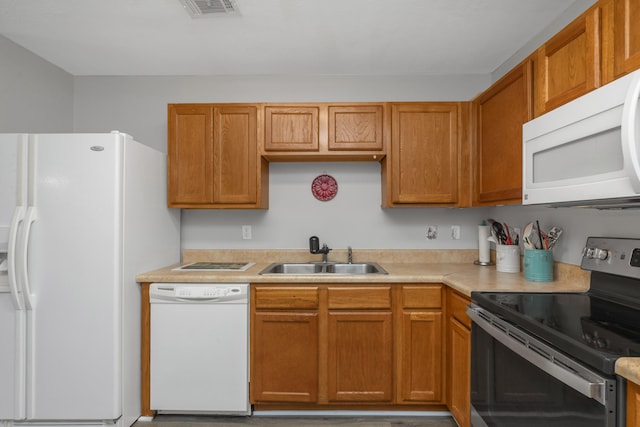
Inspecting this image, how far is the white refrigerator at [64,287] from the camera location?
201cm

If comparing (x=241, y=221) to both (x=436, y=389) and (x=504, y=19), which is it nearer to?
(x=436, y=389)

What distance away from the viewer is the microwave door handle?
1024 mm

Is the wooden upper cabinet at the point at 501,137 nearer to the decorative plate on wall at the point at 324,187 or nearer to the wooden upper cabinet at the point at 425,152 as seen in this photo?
the wooden upper cabinet at the point at 425,152

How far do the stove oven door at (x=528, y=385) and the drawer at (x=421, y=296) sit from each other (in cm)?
45

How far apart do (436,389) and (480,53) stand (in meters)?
2.29

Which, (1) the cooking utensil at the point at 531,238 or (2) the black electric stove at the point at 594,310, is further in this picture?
(1) the cooking utensil at the point at 531,238

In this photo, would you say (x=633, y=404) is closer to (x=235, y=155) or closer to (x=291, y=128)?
(x=291, y=128)

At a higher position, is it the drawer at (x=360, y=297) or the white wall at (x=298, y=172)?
the white wall at (x=298, y=172)

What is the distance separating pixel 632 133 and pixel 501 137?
113cm

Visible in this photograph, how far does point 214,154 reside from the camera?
2.60 m

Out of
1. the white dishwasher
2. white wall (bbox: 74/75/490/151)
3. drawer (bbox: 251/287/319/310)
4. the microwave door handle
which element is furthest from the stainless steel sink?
the microwave door handle

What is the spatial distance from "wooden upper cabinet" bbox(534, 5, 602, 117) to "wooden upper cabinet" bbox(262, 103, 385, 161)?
1076 millimetres

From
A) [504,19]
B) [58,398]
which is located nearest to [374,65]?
[504,19]

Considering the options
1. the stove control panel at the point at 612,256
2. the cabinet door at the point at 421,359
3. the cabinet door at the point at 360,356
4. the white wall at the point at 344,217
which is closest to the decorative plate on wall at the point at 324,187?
the white wall at the point at 344,217
